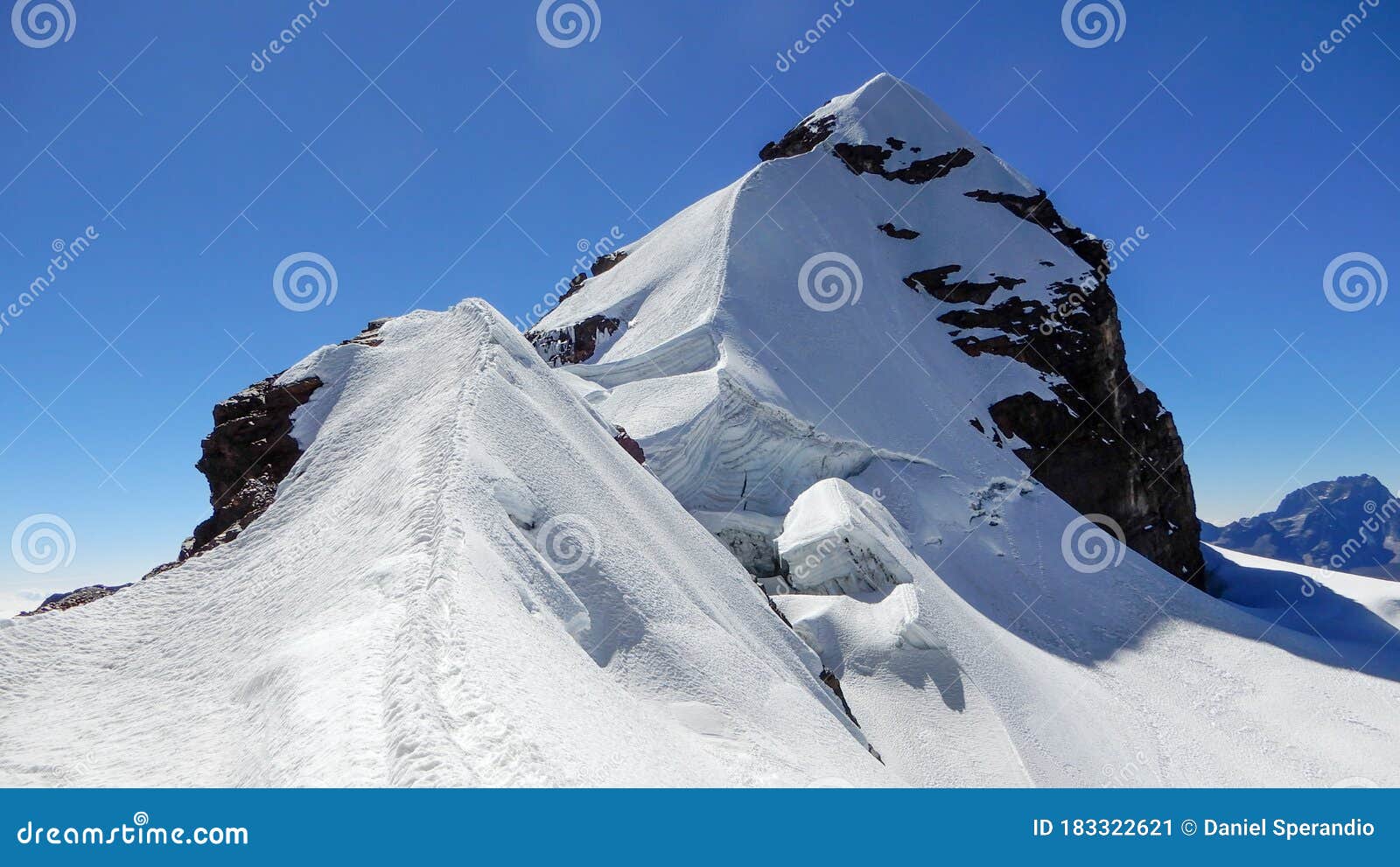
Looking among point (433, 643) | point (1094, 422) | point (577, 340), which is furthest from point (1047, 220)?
point (433, 643)

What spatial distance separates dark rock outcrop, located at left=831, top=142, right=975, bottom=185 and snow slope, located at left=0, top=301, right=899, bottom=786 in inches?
1197

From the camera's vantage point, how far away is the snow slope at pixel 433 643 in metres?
3.71

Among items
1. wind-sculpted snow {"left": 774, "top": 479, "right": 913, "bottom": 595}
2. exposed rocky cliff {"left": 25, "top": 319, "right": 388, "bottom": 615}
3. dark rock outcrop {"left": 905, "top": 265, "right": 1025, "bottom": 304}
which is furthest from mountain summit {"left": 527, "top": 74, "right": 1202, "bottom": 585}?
exposed rocky cliff {"left": 25, "top": 319, "right": 388, "bottom": 615}

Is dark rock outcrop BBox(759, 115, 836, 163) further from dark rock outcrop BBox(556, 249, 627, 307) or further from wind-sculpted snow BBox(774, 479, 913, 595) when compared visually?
wind-sculpted snow BBox(774, 479, 913, 595)

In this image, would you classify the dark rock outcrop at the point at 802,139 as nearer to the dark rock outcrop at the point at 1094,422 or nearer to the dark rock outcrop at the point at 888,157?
the dark rock outcrop at the point at 888,157

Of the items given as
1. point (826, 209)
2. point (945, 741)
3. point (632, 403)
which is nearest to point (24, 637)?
point (945, 741)

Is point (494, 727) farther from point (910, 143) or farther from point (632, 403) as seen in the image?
point (910, 143)

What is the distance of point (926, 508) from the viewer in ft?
74.9

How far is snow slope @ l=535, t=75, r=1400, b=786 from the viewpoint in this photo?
13.7 m

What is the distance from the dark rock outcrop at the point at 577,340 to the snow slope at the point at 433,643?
1853 centimetres

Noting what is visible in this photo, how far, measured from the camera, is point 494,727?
11.7 ft

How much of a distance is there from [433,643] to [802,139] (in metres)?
38.8

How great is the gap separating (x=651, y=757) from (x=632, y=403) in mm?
16448

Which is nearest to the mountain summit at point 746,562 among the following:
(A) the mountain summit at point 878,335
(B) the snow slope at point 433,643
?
(B) the snow slope at point 433,643
